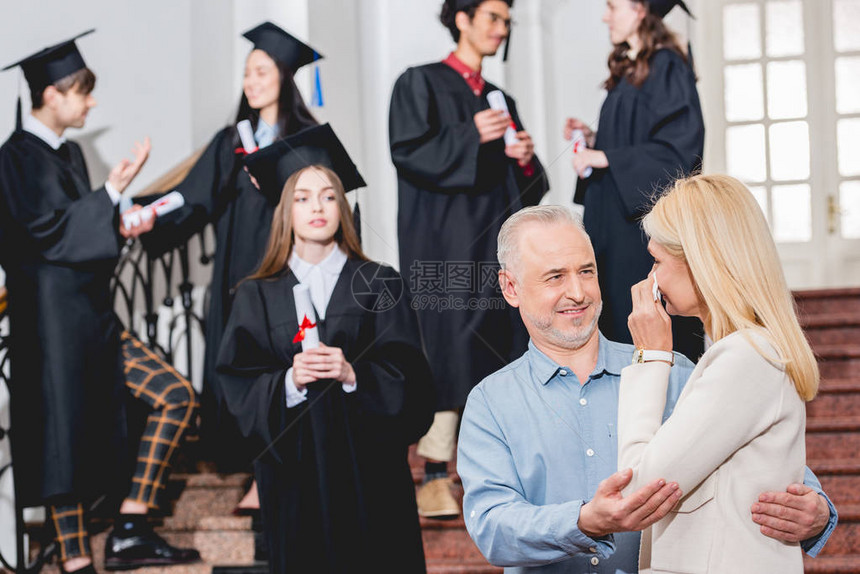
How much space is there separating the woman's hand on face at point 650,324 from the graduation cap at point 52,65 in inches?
117

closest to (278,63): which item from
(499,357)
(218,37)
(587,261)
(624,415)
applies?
(218,37)

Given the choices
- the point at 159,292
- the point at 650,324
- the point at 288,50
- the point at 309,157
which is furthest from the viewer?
the point at 159,292

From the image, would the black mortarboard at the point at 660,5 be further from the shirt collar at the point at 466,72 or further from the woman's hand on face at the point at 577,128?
the shirt collar at the point at 466,72

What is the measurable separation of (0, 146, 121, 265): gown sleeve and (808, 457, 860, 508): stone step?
2605 mm

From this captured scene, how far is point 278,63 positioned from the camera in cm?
373

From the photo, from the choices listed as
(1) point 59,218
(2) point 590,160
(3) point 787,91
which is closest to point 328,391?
(2) point 590,160

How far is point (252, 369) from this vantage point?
3068 millimetres

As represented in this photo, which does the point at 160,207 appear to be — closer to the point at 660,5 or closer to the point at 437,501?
the point at 437,501

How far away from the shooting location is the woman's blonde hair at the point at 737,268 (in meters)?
1.51

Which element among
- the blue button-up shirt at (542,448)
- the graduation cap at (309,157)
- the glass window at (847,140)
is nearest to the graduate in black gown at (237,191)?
the graduation cap at (309,157)

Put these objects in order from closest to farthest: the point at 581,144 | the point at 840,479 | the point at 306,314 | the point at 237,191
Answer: the point at 306,314 < the point at 840,479 < the point at 581,144 < the point at 237,191

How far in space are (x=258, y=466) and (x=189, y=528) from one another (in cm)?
89

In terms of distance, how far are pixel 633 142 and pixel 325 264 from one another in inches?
45.2

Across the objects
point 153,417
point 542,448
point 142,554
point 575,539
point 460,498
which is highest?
point 542,448
